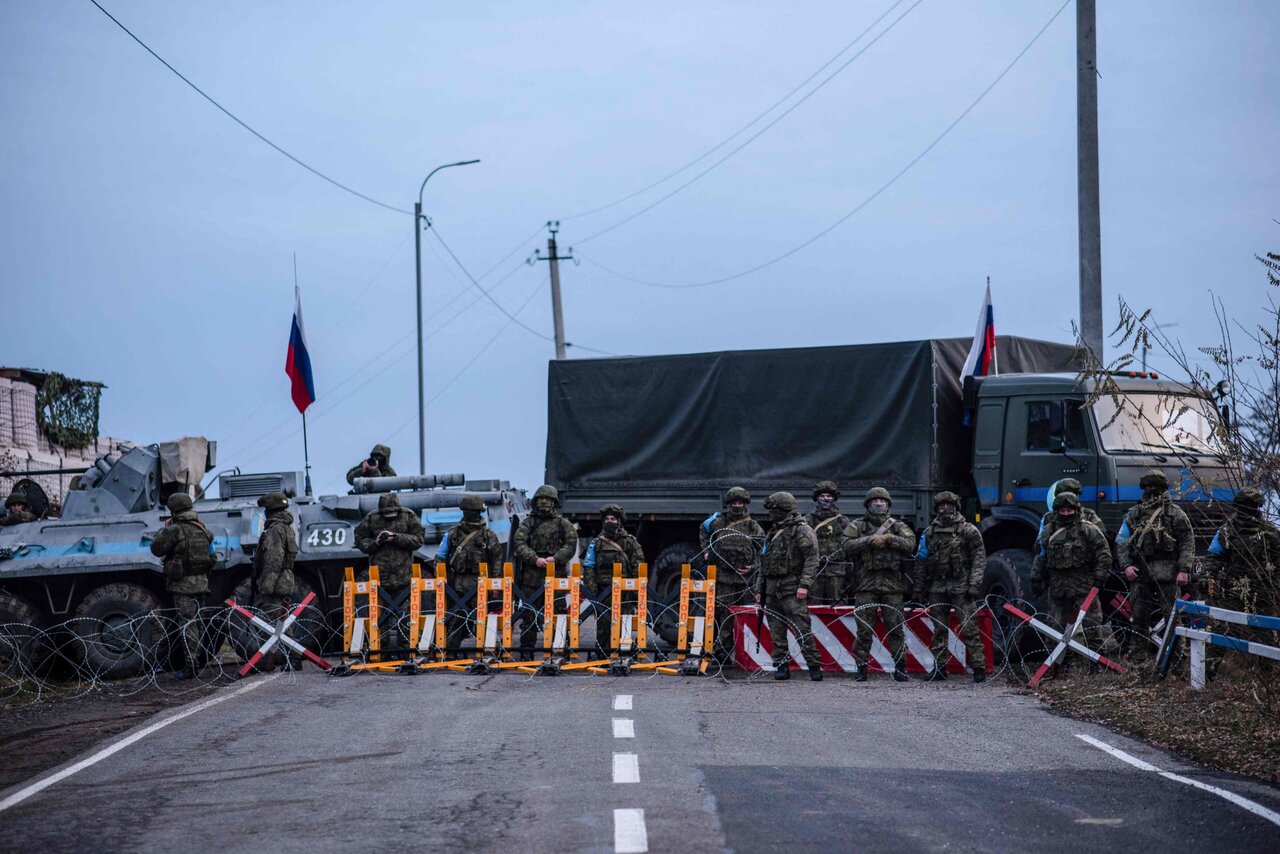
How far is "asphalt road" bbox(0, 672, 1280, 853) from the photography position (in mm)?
7227

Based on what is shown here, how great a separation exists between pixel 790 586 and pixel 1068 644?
2.87 m

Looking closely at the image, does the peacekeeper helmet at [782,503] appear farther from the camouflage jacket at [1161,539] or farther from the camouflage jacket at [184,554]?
the camouflage jacket at [184,554]

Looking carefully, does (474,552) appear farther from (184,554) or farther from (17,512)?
(17,512)

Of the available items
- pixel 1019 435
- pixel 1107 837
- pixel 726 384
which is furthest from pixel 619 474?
pixel 1107 837

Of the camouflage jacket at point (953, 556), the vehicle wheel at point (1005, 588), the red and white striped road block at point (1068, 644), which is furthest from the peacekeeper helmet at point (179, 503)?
the red and white striped road block at point (1068, 644)

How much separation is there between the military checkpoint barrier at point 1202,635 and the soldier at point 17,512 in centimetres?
1324

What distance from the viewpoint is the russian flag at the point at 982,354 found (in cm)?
1789

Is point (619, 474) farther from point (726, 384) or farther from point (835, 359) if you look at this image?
point (835, 359)

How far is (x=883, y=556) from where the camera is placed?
51.2 feet

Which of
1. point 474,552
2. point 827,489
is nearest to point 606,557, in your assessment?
point 474,552

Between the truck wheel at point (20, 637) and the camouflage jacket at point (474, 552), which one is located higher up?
the camouflage jacket at point (474, 552)

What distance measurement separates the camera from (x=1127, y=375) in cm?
1656

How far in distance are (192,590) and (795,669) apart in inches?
262

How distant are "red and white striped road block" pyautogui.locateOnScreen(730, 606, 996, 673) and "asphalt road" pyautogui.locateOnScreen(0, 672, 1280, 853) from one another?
2.61m
